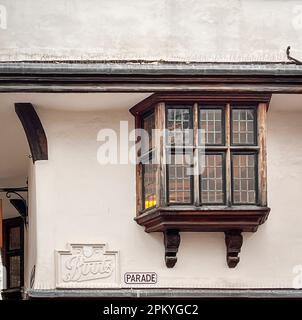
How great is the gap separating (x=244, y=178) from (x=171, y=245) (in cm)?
116

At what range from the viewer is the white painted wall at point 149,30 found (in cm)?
2073

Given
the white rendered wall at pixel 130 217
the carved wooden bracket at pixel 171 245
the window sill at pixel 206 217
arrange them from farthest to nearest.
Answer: the white rendered wall at pixel 130 217, the carved wooden bracket at pixel 171 245, the window sill at pixel 206 217

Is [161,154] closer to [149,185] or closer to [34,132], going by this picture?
[149,185]

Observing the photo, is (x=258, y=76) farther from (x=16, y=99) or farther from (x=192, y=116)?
(x=16, y=99)

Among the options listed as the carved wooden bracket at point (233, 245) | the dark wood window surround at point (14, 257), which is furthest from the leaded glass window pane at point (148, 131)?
the dark wood window surround at point (14, 257)

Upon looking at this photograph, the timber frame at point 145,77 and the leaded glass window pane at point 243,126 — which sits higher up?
the timber frame at point 145,77

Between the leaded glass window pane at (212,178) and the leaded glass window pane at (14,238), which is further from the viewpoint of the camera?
the leaded glass window pane at (14,238)

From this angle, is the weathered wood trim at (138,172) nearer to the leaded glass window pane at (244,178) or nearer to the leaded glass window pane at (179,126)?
the leaded glass window pane at (179,126)

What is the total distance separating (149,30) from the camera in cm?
2081

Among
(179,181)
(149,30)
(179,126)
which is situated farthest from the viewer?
→ (149,30)

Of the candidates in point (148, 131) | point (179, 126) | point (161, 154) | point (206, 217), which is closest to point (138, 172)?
point (148, 131)

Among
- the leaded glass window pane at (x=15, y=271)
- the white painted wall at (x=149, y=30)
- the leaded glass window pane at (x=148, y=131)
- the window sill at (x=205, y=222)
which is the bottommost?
the leaded glass window pane at (x=15, y=271)

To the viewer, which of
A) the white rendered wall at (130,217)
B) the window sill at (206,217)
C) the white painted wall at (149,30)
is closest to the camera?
the window sill at (206,217)
